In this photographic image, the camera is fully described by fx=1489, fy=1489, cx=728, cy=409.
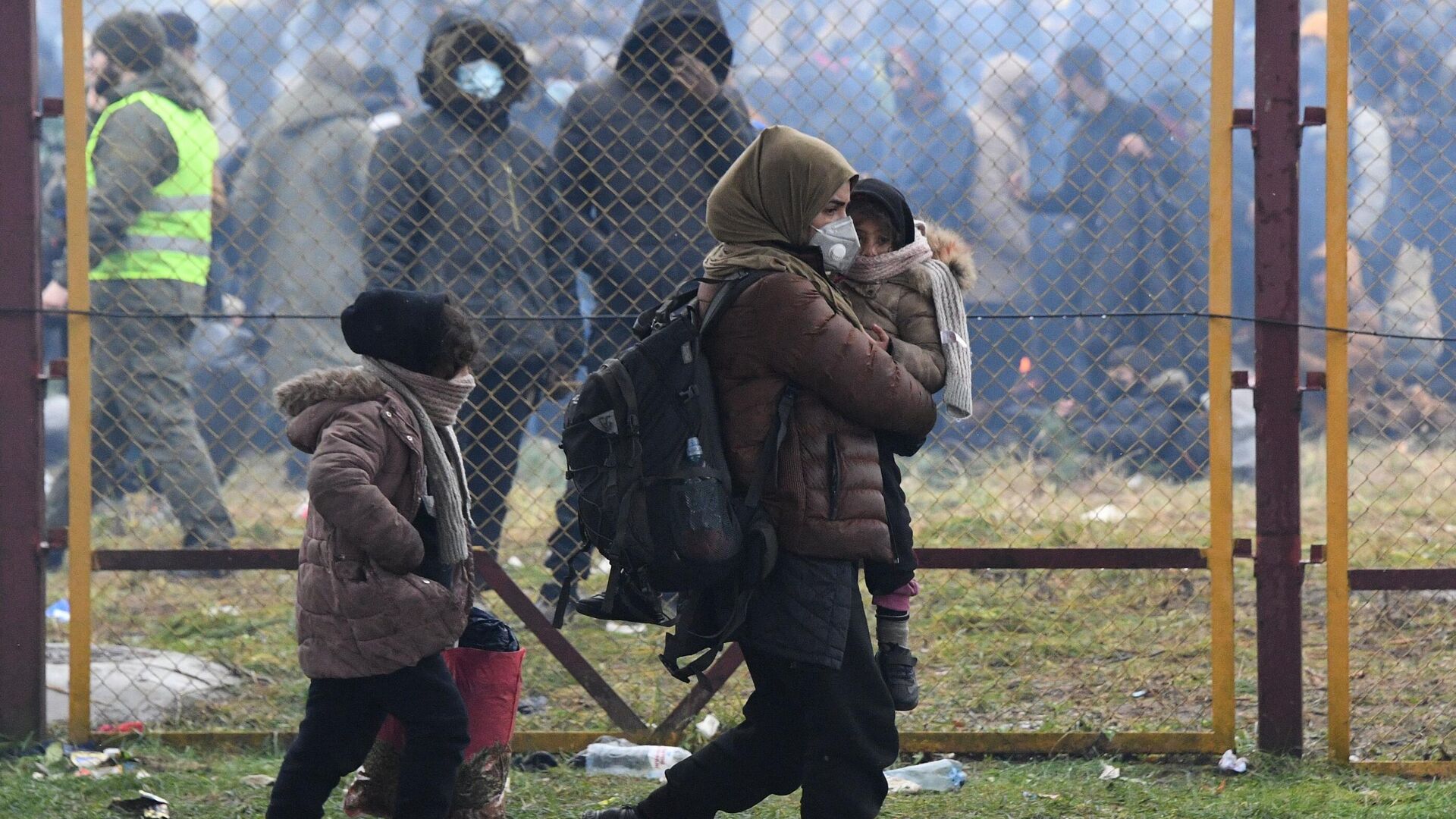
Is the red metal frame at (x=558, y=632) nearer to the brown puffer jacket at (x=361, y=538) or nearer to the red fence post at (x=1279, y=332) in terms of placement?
the red fence post at (x=1279, y=332)

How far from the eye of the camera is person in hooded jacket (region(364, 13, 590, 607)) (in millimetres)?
5211

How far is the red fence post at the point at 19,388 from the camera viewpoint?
164 inches

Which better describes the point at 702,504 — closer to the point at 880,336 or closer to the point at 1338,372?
the point at 880,336

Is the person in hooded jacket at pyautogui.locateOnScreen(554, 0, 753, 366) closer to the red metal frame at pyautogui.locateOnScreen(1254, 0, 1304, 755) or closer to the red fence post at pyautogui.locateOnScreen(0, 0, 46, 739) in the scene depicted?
the red fence post at pyautogui.locateOnScreen(0, 0, 46, 739)

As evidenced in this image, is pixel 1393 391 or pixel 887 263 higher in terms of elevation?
pixel 887 263

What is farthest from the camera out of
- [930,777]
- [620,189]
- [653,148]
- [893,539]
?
[620,189]

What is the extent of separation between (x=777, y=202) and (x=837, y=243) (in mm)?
144

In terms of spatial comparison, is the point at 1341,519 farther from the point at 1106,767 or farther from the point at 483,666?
the point at 483,666

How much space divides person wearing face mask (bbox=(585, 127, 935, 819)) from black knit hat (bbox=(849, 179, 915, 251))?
122 mm

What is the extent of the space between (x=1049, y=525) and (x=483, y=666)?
154 inches

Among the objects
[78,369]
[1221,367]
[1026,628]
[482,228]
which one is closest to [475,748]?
[78,369]

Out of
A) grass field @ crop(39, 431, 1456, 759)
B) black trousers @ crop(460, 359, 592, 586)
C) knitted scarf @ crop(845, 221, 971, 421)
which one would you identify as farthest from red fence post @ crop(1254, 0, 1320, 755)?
black trousers @ crop(460, 359, 592, 586)

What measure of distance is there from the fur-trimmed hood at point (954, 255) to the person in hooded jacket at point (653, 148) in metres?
1.90

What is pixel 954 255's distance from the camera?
3.15 metres
